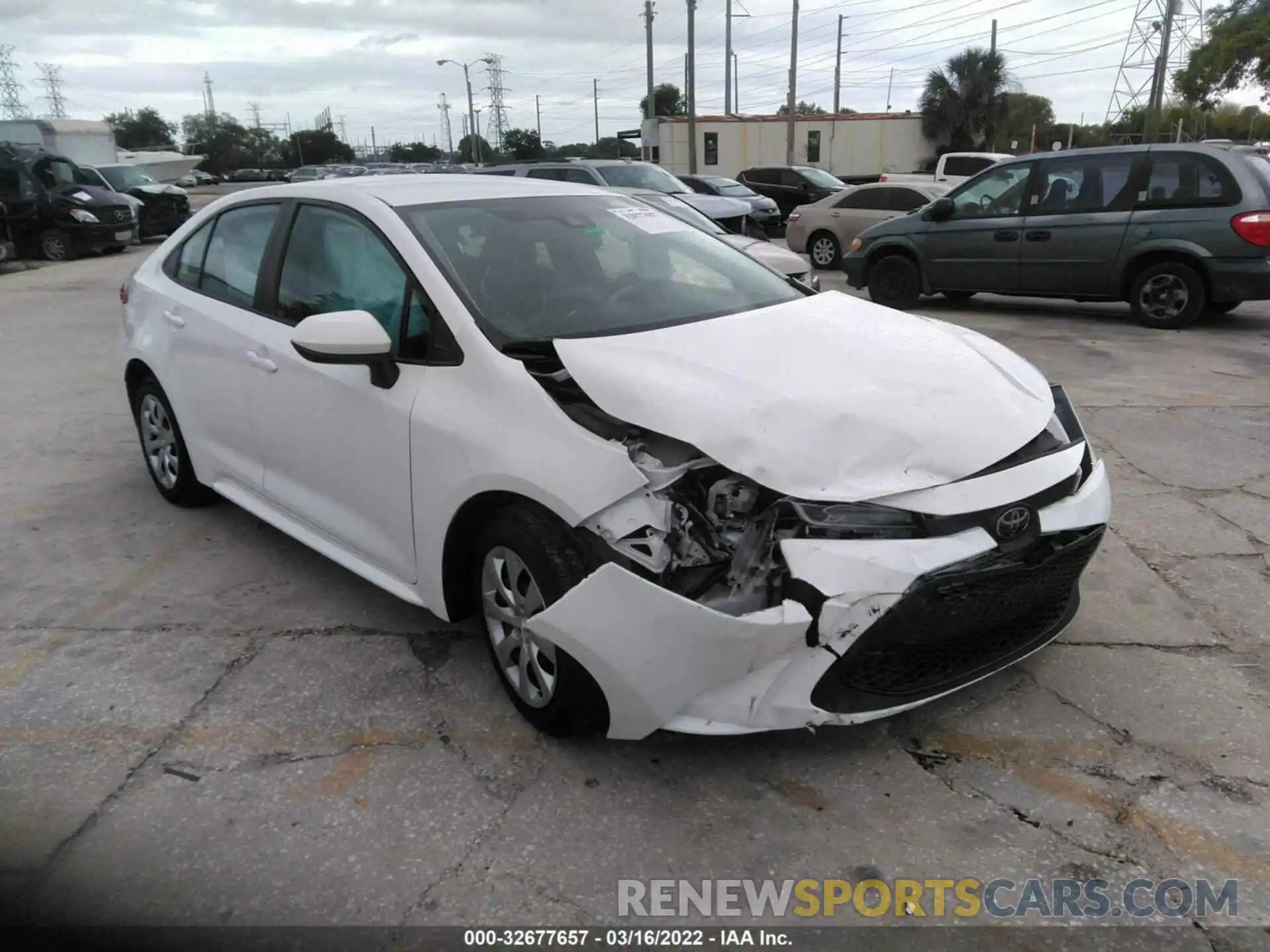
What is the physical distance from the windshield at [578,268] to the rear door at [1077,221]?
6496 millimetres

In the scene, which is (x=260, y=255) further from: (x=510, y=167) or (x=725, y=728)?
(x=510, y=167)

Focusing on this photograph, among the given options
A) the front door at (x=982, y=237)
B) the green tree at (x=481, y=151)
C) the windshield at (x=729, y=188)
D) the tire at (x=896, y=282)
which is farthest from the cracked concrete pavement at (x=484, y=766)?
the green tree at (x=481, y=151)

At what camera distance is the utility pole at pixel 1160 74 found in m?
30.5

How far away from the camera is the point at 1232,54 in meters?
31.5

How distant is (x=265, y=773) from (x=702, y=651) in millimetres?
1387

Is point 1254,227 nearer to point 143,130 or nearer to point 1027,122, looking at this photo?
point 1027,122

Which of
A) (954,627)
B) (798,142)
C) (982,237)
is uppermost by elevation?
(798,142)

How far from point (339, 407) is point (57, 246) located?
18823 millimetres

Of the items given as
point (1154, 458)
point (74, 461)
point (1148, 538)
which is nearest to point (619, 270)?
point (1148, 538)

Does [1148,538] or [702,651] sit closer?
[702,651]

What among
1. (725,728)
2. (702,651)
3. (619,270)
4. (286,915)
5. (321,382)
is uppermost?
(619,270)

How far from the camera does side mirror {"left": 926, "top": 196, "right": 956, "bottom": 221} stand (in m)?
10.2

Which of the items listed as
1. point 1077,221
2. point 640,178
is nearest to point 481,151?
point 640,178

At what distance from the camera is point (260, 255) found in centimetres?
395
